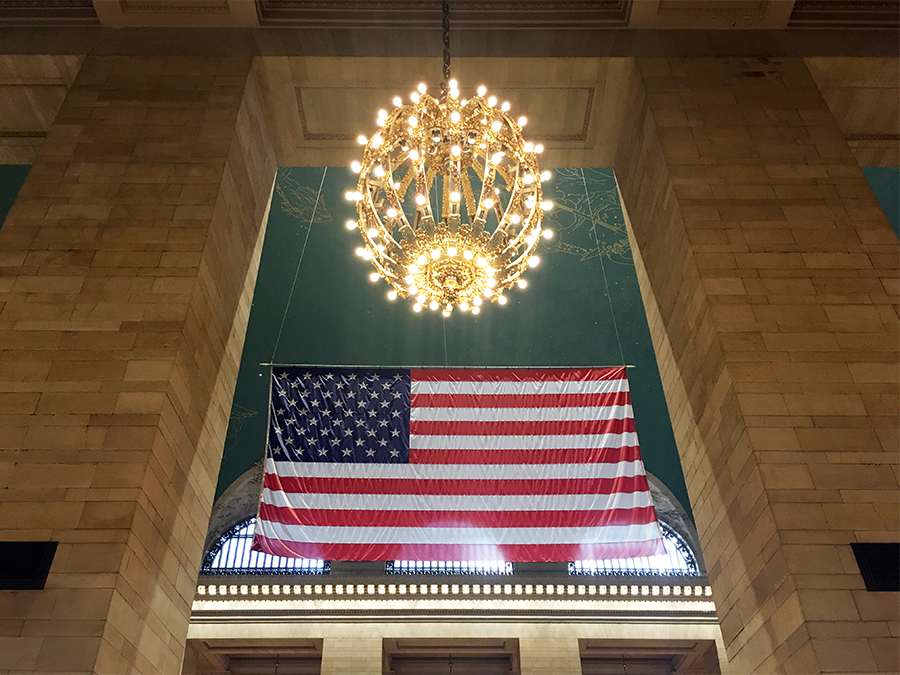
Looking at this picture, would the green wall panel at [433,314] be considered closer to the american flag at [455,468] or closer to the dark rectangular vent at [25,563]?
the american flag at [455,468]

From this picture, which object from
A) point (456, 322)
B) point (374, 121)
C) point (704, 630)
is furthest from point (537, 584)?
point (374, 121)

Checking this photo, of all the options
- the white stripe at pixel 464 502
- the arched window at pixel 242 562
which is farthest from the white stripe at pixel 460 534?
the arched window at pixel 242 562

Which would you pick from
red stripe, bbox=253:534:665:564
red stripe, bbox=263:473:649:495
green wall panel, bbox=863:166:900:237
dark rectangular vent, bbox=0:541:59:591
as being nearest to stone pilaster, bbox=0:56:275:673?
dark rectangular vent, bbox=0:541:59:591

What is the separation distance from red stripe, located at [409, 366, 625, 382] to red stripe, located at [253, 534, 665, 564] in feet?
6.15

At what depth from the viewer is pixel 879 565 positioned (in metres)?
4.57

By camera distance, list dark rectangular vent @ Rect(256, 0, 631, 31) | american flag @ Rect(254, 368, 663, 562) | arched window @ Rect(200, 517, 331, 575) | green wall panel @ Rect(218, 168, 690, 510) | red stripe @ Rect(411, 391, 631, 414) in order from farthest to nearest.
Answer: arched window @ Rect(200, 517, 331, 575)
green wall panel @ Rect(218, 168, 690, 510)
dark rectangular vent @ Rect(256, 0, 631, 31)
red stripe @ Rect(411, 391, 631, 414)
american flag @ Rect(254, 368, 663, 562)

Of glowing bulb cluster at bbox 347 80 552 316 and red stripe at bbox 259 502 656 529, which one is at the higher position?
glowing bulb cluster at bbox 347 80 552 316

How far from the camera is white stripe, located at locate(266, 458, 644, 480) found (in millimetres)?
7355

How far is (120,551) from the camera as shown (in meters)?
4.70

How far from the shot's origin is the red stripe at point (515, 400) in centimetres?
770

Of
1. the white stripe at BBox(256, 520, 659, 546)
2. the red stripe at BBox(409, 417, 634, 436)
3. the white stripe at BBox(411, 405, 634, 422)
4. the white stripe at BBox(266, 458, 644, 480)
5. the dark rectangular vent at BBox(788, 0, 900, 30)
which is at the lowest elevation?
the white stripe at BBox(256, 520, 659, 546)

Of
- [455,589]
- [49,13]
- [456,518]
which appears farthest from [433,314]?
[49,13]

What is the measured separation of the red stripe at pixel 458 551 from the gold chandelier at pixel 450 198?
2.54 m

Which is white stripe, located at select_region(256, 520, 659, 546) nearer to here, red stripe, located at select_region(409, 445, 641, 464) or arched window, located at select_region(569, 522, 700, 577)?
red stripe, located at select_region(409, 445, 641, 464)
